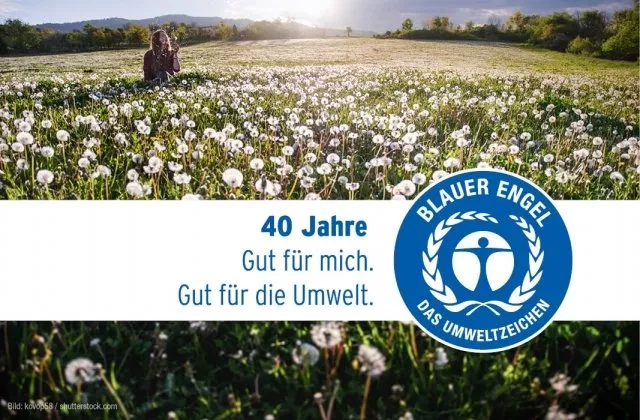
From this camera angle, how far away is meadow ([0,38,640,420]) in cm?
175

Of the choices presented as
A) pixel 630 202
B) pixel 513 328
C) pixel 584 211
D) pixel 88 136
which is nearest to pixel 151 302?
pixel 88 136

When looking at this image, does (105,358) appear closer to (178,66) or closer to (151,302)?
(151,302)

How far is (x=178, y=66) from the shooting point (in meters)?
3.22

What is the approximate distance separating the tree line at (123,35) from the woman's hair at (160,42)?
3cm

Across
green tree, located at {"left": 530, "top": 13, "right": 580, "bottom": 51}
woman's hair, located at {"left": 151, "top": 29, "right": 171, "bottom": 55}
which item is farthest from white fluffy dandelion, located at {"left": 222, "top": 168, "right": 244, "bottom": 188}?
green tree, located at {"left": 530, "top": 13, "right": 580, "bottom": 51}

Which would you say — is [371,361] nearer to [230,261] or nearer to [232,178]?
[230,261]

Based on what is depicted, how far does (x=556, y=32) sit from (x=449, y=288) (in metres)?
1.69

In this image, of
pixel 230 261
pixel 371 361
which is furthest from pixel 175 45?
pixel 371 361

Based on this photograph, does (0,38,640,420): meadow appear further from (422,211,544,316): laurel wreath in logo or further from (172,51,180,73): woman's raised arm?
(422,211,544,316): laurel wreath in logo

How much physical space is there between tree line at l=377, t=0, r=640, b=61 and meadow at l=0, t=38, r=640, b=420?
0.31 ft

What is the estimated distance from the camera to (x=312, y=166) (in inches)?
112

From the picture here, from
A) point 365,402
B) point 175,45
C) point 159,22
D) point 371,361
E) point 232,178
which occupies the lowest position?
point 365,402

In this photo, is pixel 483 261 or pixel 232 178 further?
pixel 232 178

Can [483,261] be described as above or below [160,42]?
below
